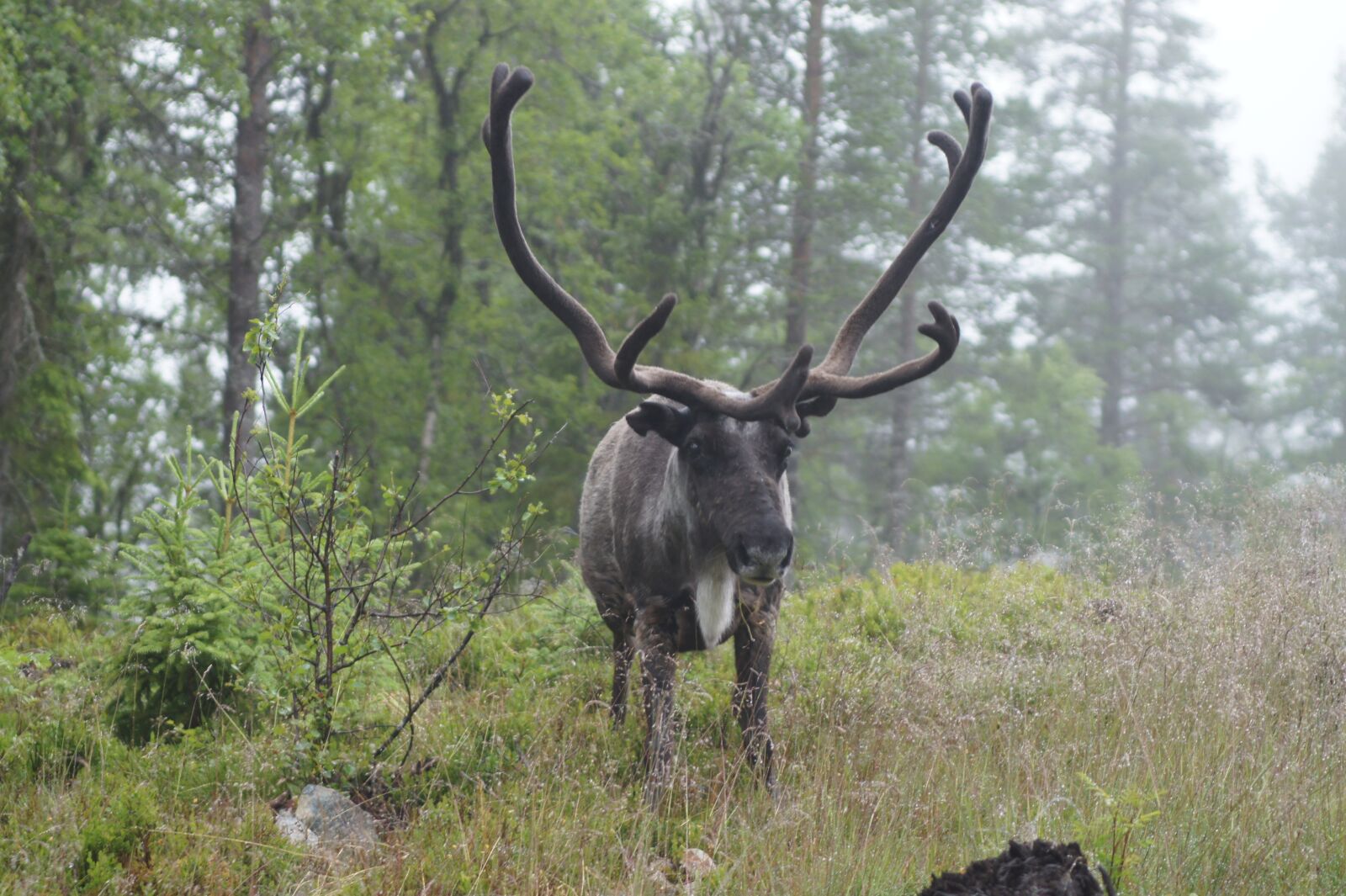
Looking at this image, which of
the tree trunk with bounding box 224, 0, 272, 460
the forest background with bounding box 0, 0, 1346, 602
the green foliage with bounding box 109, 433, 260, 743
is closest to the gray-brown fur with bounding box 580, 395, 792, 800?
the green foliage with bounding box 109, 433, 260, 743

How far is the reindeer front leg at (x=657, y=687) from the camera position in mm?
5244

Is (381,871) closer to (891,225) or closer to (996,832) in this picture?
(996,832)

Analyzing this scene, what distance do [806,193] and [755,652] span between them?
1691cm

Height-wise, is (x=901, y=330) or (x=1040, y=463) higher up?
(x=901, y=330)

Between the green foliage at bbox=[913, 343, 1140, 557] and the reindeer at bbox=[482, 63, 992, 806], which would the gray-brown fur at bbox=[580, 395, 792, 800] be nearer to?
the reindeer at bbox=[482, 63, 992, 806]

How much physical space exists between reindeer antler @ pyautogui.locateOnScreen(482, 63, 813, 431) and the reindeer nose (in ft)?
2.25

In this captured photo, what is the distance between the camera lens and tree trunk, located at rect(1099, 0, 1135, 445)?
34.6 meters

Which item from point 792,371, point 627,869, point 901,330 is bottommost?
point 627,869

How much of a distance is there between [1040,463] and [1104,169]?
11884 mm

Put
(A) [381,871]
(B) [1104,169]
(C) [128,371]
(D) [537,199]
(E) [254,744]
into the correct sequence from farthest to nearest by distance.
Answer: (B) [1104,169]
(C) [128,371]
(D) [537,199]
(E) [254,744]
(A) [381,871]

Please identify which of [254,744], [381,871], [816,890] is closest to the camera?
[816,890]

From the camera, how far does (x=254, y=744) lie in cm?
508

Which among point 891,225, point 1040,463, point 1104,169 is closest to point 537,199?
point 891,225

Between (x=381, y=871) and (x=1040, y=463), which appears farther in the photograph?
(x=1040, y=463)
